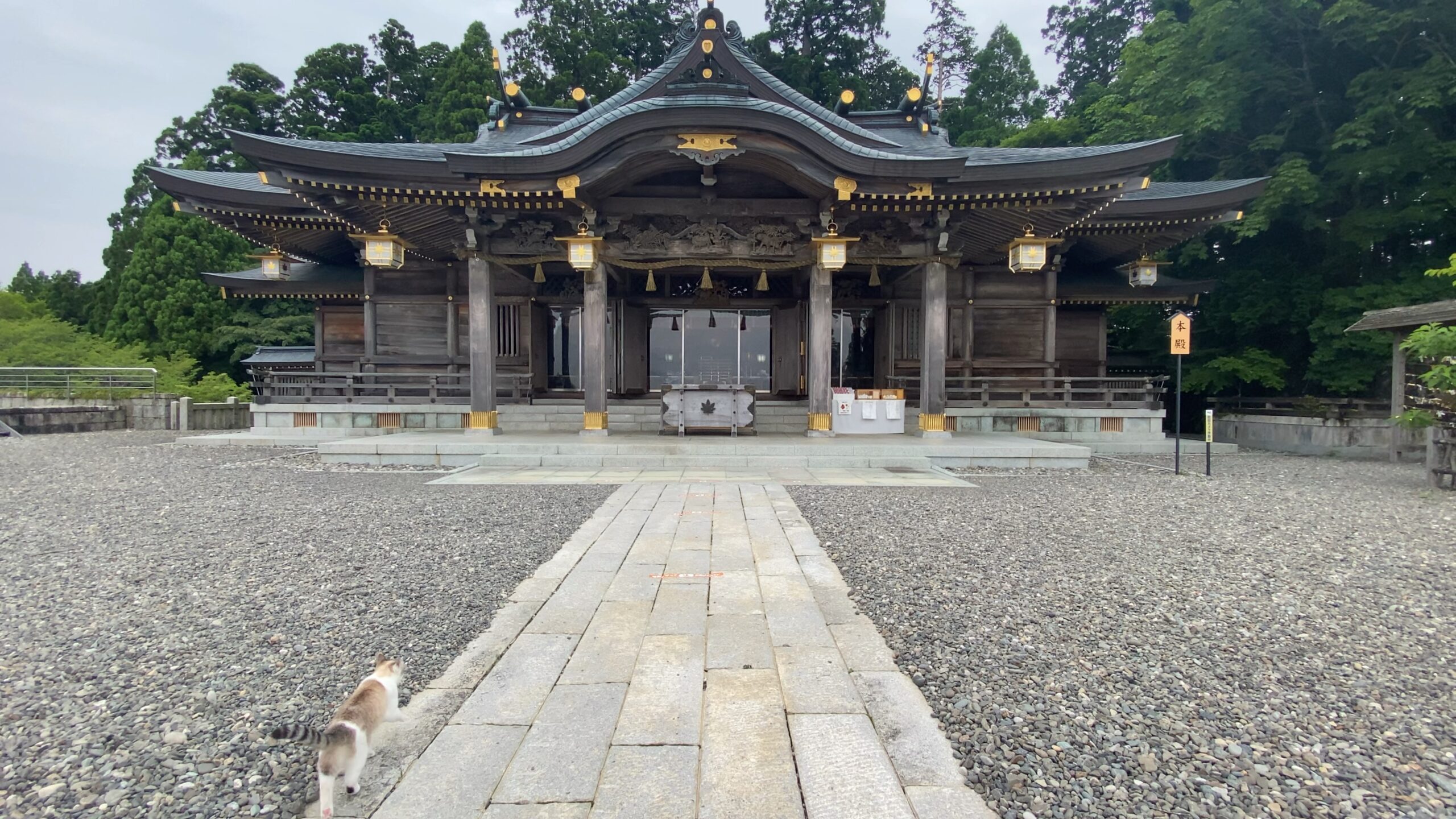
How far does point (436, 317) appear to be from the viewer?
13578 millimetres

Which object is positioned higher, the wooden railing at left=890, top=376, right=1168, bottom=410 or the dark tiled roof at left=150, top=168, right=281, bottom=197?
the dark tiled roof at left=150, top=168, right=281, bottom=197

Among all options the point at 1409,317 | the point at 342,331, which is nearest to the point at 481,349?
the point at 342,331

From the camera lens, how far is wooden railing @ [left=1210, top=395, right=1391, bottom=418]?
1247 centimetres

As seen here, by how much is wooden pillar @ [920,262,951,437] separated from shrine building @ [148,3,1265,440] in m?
0.05

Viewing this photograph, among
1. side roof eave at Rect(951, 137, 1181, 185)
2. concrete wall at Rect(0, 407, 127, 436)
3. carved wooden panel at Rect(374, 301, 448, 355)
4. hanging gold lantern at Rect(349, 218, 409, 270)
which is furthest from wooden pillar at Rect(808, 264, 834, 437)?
concrete wall at Rect(0, 407, 127, 436)

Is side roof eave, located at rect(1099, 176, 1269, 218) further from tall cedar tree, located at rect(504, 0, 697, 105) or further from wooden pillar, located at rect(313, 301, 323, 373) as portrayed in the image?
tall cedar tree, located at rect(504, 0, 697, 105)

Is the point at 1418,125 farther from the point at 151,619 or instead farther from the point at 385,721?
the point at 151,619

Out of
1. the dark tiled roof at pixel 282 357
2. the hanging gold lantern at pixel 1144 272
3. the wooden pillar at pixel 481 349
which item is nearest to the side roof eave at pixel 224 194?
the wooden pillar at pixel 481 349

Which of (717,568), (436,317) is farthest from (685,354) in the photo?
(717,568)

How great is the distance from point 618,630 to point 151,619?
2.46 m

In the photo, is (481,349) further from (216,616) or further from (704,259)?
(216,616)

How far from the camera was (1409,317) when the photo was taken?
10.4 meters

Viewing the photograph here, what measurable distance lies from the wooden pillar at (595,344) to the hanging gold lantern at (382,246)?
10.9ft

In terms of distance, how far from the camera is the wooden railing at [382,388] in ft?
39.0
